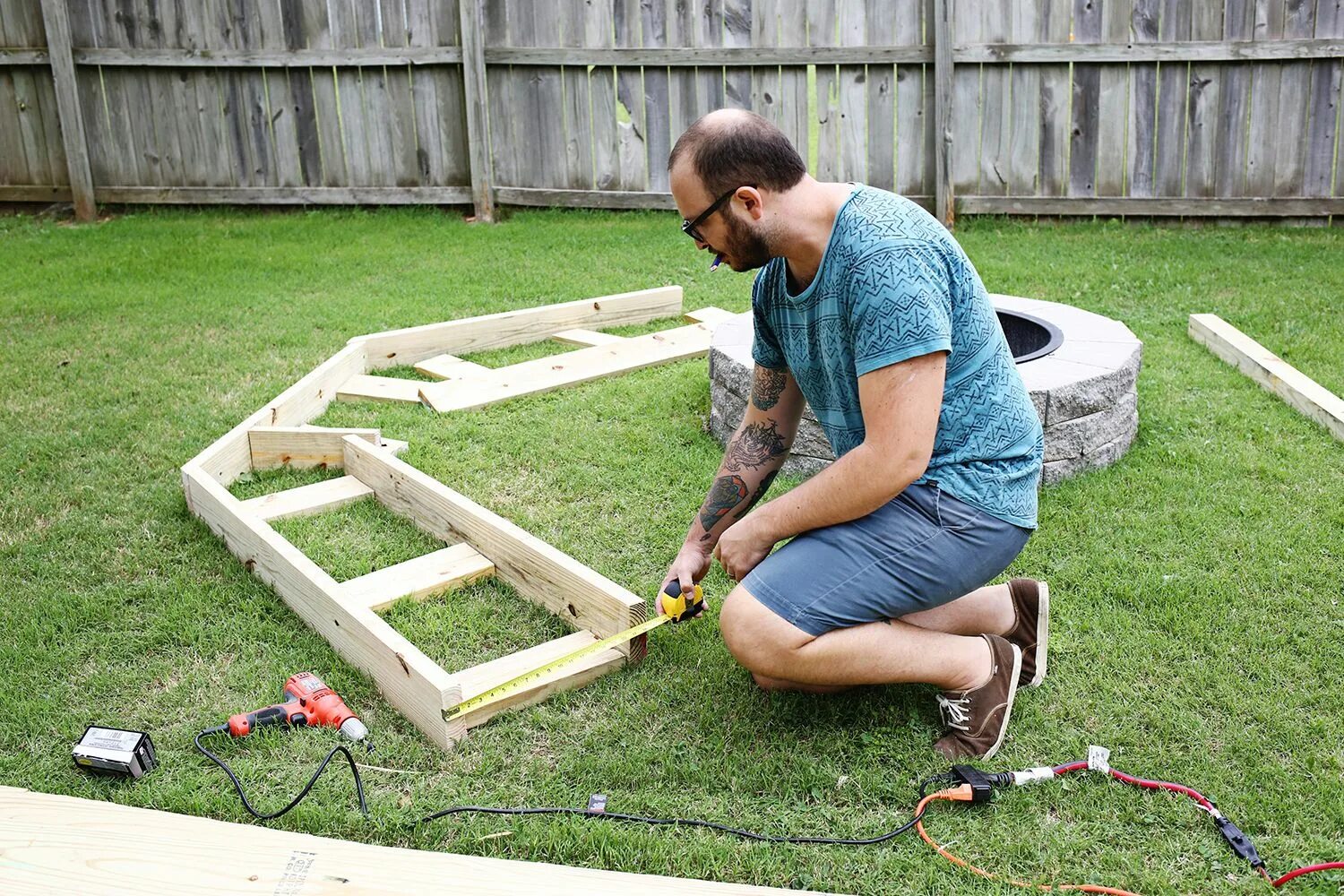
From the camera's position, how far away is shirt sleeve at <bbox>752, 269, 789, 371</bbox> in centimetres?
280

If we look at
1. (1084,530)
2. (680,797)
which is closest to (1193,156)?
(1084,530)

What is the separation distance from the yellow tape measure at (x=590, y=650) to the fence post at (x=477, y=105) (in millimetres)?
6881

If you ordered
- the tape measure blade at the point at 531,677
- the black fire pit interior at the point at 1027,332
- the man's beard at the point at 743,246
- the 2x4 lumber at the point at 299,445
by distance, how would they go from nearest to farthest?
the man's beard at the point at 743,246
the tape measure blade at the point at 531,677
the 2x4 lumber at the point at 299,445
the black fire pit interior at the point at 1027,332

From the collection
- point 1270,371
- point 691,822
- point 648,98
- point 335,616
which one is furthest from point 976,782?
point 648,98

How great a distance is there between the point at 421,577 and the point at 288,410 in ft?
5.66

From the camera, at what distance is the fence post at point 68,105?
9.07 meters

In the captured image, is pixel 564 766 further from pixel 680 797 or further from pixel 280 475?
pixel 280 475

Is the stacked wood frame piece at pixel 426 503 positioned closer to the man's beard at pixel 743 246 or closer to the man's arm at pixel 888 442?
the man's arm at pixel 888 442

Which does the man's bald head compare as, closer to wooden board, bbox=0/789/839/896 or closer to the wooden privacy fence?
wooden board, bbox=0/789/839/896

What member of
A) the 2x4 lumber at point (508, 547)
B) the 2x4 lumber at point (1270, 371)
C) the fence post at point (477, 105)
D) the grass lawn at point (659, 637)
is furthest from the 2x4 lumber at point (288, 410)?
the 2x4 lumber at point (1270, 371)

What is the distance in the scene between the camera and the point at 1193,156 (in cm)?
839

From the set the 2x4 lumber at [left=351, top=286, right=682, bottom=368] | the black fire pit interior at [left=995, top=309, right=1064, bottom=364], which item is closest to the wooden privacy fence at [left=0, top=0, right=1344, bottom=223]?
the 2x4 lumber at [left=351, top=286, right=682, bottom=368]

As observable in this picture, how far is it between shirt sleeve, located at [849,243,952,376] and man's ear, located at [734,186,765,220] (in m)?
0.24

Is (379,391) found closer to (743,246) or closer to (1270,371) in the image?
(743,246)
